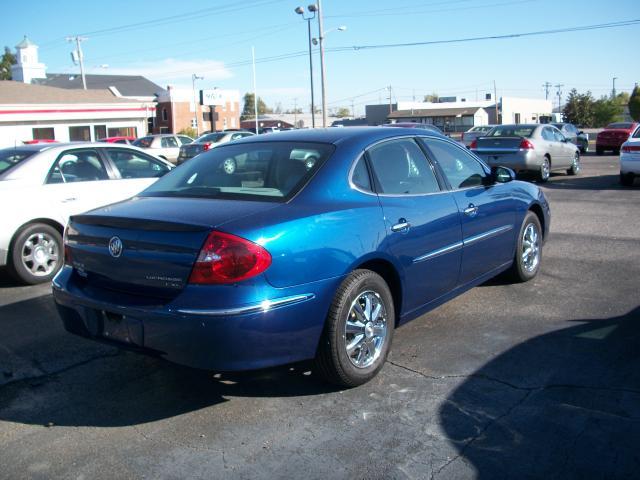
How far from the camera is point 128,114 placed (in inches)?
2037

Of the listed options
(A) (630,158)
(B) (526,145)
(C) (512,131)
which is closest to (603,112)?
(C) (512,131)

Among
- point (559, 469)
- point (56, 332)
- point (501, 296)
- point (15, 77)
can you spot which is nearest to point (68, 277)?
point (56, 332)

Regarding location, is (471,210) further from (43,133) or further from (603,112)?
(603,112)

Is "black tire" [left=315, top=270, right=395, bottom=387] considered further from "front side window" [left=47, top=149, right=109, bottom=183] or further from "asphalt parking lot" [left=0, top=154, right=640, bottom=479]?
"front side window" [left=47, top=149, right=109, bottom=183]

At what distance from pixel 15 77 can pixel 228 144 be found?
87.8 meters

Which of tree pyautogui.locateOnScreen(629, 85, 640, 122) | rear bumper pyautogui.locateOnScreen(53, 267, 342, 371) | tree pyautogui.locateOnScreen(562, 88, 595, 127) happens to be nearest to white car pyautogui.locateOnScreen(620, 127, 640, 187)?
rear bumper pyautogui.locateOnScreen(53, 267, 342, 371)

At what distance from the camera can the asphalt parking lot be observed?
10.7 ft

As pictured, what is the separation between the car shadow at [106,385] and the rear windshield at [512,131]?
14026 millimetres

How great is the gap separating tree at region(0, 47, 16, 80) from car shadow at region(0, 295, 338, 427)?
318ft

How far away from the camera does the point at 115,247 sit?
3.86 m

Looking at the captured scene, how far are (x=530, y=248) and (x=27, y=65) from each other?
282ft

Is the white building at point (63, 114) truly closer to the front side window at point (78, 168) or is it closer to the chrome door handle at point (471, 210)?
the front side window at point (78, 168)

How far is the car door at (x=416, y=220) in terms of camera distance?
4461 mm

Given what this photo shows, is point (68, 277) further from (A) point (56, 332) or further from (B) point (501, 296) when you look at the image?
(B) point (501, 296)
